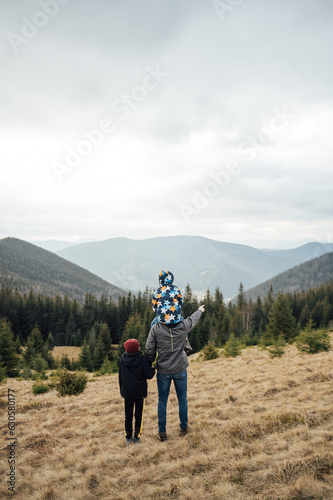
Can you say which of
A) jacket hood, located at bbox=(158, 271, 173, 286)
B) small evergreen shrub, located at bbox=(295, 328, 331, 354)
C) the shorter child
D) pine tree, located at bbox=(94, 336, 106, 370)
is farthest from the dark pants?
pine tree, located at bbox=(94, 336, 106, 370)

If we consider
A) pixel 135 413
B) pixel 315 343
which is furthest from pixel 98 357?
pixel 135 413

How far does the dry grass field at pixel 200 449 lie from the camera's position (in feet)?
14.7

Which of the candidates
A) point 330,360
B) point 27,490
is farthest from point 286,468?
point 330,360

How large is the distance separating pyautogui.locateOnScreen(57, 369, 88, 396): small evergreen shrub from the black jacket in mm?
7983

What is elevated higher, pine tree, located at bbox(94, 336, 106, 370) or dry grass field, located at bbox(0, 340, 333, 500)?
dry grass field, located at bbox(0, 340, 333, 500)

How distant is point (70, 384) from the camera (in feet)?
42.8

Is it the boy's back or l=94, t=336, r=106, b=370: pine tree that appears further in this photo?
l=94, t=336, r=106, b=370: pine tree

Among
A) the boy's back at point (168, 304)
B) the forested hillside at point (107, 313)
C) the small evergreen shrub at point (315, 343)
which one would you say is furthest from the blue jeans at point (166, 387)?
the forested hillside at point (107, 313)

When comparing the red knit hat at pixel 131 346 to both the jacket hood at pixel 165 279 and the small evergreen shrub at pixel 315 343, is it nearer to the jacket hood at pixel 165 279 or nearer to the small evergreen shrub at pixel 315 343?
the jacket hood at pixel 165 279

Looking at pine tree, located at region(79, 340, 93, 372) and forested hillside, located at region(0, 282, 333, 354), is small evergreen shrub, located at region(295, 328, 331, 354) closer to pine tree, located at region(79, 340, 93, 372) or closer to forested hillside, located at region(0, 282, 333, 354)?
pine tree, located at region(79, 340, 93, 372)

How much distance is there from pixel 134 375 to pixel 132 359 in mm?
409

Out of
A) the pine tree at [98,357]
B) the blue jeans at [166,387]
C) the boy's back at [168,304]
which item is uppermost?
the boy's back at [168,304]

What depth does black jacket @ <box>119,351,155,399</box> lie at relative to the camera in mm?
6602

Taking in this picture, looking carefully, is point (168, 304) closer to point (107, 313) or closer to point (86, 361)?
point (86, 361)
